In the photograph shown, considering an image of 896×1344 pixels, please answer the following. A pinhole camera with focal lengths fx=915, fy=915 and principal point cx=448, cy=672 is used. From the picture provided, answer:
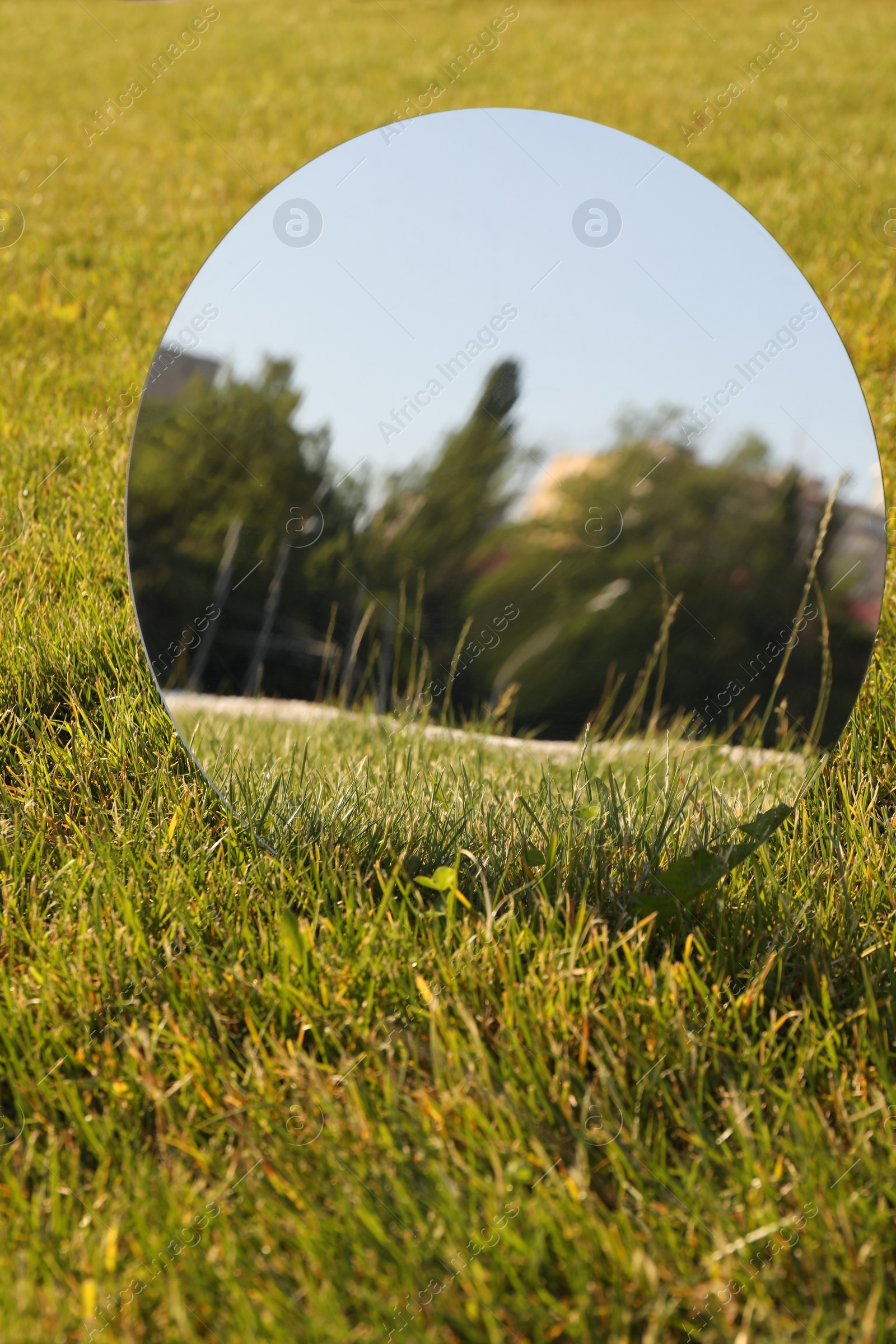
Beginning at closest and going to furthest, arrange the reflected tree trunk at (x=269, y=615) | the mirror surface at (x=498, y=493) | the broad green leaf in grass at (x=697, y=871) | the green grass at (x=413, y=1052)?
1. the green grass at (x=413, y=1052)
2. the broad green leaf in grass at (x=697, y=871)
3. the mirror surface at (x=498, y=493)
4. the reflected tree trunk at (x=269, y=615)

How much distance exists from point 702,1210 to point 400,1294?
0.49m

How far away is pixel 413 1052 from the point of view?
66.1 inches

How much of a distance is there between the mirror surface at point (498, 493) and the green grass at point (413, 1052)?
186 millimetres

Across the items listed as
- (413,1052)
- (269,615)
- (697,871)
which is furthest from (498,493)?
(413,1052)

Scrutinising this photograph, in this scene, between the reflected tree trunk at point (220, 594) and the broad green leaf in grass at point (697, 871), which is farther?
the reflected tree trunk at point (220, 594)

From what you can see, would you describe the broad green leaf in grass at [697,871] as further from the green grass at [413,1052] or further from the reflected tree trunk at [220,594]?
the reflected tree trunk at [220,594]

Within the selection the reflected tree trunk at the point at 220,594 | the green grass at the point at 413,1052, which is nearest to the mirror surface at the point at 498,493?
the reflected tree trunk at the point at 220,594

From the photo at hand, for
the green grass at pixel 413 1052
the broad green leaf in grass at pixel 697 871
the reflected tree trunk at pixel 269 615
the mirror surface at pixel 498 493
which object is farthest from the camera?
the reflected tree trunk at pixel 269 615

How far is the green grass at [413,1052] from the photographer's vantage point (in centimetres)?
136

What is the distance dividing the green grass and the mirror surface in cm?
19

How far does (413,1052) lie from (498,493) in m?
1.46

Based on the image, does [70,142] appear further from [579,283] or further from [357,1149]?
[357,1149]

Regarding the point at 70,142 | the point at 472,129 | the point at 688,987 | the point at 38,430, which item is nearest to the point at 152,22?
the point at 70,142

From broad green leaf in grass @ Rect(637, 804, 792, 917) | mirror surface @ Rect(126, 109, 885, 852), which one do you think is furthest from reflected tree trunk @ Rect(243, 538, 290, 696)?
broad green leaf in grass @ Rect(637, 804, 792, 917)
